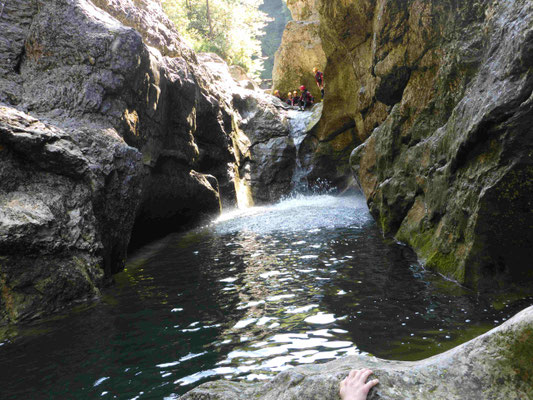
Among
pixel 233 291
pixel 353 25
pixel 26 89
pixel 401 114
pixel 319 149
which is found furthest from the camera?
pixel 319 149

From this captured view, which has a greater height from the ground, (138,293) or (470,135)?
(470,135)

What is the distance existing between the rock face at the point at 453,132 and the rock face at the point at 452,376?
3.73 m

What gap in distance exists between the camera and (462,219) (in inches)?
259

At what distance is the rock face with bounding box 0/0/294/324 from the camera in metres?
7.04

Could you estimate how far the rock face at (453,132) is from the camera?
5.61 metres

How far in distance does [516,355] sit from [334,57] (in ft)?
56.9

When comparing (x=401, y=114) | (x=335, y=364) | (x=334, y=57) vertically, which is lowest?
Answer: (x=335, y=364)

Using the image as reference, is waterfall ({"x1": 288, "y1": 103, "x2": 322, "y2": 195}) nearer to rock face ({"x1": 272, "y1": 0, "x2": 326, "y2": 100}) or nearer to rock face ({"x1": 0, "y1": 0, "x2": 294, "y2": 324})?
rock face ({"x1": 272, "y1": 0, "x2": 326, "y2": 100})

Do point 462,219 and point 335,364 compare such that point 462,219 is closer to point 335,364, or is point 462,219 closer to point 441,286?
point 441,286

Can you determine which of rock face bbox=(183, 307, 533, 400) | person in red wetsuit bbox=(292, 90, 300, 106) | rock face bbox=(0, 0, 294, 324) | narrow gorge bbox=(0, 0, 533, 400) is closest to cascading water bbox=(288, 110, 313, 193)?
person in red wetsuit bbox=(292, 90, 300, 106)

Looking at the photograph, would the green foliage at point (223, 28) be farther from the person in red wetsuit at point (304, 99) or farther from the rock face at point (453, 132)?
the rock face at point (453, 132)

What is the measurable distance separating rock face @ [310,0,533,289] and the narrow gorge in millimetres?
37

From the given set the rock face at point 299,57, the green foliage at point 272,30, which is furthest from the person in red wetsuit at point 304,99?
the green foliage at point 272,30

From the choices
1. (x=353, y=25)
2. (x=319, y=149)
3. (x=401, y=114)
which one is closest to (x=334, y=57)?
(x=353, y=25)
